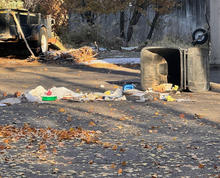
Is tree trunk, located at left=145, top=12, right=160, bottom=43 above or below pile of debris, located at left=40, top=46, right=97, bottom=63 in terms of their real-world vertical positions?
above

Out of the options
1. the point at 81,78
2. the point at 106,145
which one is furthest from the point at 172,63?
the point at 106,145

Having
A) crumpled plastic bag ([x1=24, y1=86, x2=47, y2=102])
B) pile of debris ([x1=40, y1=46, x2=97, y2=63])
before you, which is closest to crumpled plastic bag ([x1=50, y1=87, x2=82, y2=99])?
crumpled plastic bag ([x1=24, y1=86, x2=47, y2=102])

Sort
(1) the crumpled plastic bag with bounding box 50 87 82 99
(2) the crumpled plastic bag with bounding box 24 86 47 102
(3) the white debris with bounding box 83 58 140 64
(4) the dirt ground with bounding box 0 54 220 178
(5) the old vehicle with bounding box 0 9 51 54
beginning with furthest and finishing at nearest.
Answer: (5) the old vehicle with bounding box 0 9 51 54 → (3) the white debris with bounding box 83 58 140 64 → (1) the crumpled plastic bag with bounding box 50 87 82 99 → (2) the crumpled plastic bag with bounding box 24 86 47 102 → (4) the dirt ground with bounding box 0 54 220 178

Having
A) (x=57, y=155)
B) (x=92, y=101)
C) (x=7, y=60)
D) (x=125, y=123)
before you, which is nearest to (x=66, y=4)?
(x=7, y=60)

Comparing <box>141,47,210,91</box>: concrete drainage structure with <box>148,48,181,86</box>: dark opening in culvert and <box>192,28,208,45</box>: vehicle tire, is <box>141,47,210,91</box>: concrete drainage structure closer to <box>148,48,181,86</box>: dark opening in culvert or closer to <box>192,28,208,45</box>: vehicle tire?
<box>148,48,181,86</box>: dark opening in culvert

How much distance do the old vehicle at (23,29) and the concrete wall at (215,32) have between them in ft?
22.3

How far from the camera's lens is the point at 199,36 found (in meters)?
21.9

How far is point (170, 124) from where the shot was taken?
8.74 meters

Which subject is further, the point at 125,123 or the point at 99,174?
the point at 125,123

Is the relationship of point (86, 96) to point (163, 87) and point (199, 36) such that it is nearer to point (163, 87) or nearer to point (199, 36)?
point (163, 87)

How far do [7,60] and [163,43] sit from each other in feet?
28.6

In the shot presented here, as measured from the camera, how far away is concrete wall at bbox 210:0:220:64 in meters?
18.3

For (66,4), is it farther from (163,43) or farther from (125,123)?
(125,123)

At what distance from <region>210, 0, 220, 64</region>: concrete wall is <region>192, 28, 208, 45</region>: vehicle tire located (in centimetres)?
267
